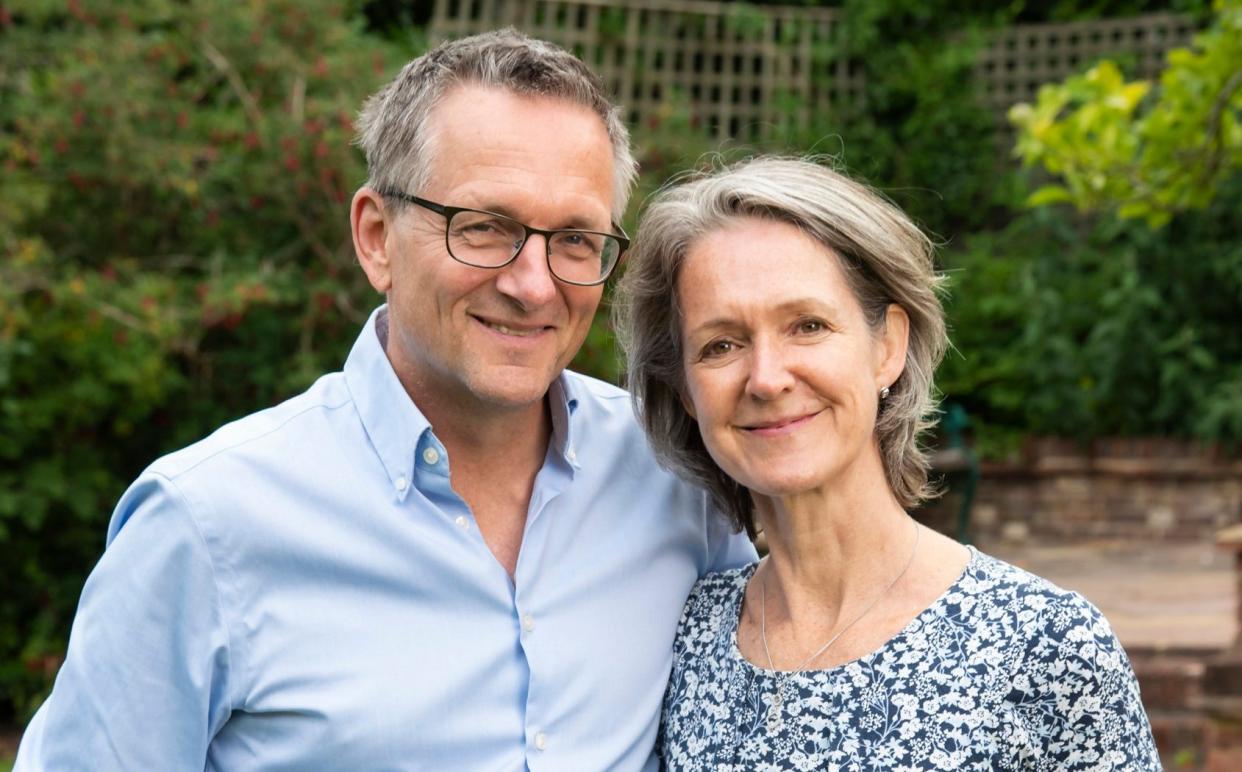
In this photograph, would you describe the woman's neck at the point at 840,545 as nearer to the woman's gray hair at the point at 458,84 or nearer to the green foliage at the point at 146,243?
the woman's gray hair at the point at 458,84

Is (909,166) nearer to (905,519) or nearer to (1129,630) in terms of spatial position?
(1129,630)

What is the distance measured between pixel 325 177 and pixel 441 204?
379 centimetres

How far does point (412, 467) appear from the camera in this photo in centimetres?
209

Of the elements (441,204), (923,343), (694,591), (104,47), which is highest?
(104,47)

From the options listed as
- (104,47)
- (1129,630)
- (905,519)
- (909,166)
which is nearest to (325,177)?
(104,47)

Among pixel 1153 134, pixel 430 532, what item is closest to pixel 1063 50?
pixel 1153 134

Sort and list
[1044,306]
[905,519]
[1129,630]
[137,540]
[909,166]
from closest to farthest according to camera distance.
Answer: [137,540] < [905,519] < [1129,630] < [1044,306] < [909,166]

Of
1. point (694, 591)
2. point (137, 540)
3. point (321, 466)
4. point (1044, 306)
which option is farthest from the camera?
point (1044, 306)

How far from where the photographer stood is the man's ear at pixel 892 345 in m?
2.21

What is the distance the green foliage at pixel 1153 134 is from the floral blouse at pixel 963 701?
2.07 metres

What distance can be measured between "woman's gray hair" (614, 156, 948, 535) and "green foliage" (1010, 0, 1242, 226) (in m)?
1.72

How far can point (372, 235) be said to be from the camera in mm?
2252

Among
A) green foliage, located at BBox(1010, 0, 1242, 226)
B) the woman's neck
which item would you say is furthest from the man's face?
green foliage, located at BBox(1010, 0, 1242, 226)

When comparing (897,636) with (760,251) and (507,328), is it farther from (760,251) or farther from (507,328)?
(507,328)
